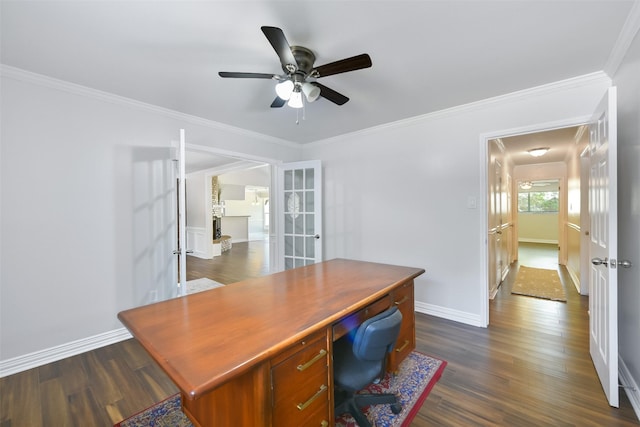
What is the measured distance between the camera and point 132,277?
2664 millimetres

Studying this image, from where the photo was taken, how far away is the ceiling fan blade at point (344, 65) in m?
1.54

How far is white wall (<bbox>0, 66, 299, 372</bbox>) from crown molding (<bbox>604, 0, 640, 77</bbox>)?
147 inches

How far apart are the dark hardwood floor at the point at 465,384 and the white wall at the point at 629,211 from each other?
30cm

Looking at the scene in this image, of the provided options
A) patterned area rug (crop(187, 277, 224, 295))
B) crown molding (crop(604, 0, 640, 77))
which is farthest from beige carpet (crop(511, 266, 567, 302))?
patterned area rug (crop(187, 277, 224, 295))

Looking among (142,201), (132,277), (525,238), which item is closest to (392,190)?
(142,201)

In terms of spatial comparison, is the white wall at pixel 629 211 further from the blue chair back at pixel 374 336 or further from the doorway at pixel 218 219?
the doorway at pixel 218 219

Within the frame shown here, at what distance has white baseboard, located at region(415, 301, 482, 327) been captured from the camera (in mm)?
2821

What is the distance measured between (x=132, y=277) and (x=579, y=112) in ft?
14.6

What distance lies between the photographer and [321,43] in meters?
1.76

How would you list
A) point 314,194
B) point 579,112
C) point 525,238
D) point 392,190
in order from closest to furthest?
point 579,112, point 392,190, point 314,194, point 525,238

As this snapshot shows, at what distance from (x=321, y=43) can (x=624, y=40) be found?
1967mm

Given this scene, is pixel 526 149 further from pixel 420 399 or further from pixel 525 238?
pixel 525 238

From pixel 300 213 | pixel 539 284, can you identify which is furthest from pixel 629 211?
pixel 300 213

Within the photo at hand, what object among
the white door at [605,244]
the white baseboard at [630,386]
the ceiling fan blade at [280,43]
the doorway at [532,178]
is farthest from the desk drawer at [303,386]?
the doorway at [532,178]
